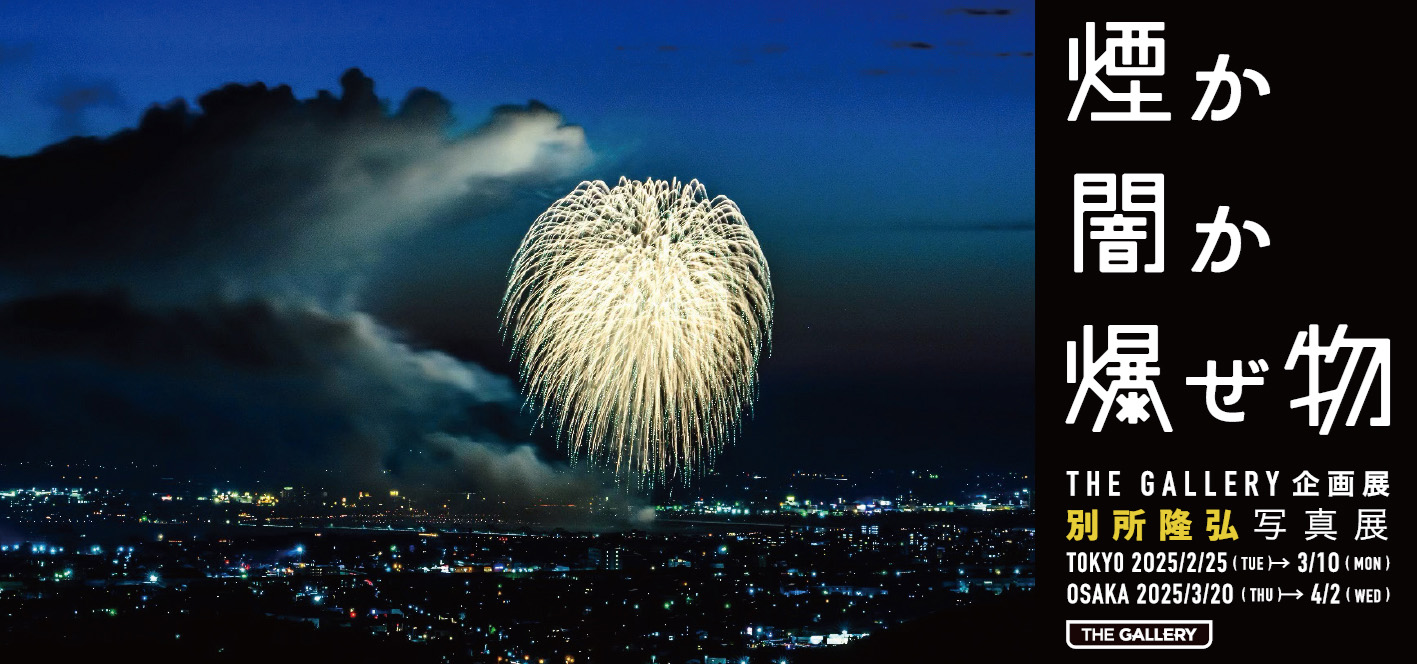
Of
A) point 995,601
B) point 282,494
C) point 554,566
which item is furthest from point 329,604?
point 282,494

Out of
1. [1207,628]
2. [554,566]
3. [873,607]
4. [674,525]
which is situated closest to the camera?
[1207,628]

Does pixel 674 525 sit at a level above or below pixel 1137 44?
below

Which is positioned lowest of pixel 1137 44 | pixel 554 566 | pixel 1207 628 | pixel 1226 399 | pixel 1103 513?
pixel 554 566

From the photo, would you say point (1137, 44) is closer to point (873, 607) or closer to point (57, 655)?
point (57, 655)

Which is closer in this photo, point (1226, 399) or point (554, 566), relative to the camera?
point (1226, 399)

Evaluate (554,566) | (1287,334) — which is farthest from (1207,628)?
(554,566)

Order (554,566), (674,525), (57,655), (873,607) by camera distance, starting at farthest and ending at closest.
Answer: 1. (674,525)
2. (554,566)
3. (873,607)
4. (57,655)

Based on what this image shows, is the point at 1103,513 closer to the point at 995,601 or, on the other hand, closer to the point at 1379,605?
the point at 1379,605
